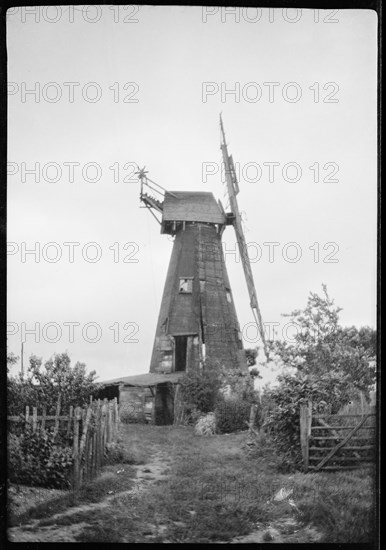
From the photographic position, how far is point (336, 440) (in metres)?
4.98

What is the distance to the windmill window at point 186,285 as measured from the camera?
6934 mm

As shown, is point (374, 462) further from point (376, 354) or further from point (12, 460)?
point (12, 460)

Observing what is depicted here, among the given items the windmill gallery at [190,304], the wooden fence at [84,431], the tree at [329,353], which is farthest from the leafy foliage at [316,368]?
the wooden fence at [84,431]

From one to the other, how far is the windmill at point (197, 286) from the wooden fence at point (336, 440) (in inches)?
35.1

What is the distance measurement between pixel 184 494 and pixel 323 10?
15.9 feet

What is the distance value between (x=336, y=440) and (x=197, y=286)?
3066 millimetres

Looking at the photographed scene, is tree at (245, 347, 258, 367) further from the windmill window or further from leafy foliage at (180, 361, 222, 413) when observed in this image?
the windmill window

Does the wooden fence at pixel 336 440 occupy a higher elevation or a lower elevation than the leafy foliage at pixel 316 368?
lower

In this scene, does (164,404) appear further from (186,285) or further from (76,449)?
(186,285)

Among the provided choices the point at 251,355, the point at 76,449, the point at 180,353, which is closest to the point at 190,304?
the point at 180,353

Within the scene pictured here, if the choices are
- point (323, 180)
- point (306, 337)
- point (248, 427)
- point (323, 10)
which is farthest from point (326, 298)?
point (323, 10)

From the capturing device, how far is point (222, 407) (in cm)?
545

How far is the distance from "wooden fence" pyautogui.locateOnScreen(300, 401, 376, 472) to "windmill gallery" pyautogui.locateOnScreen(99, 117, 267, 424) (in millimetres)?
876

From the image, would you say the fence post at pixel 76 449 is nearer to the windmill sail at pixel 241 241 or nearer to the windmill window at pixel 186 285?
the windmill sail at pixel 241 241
